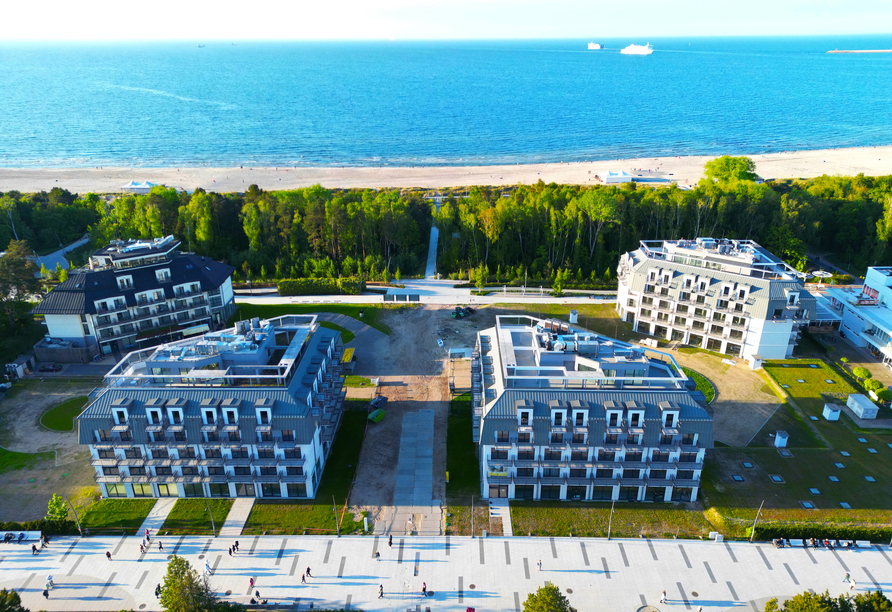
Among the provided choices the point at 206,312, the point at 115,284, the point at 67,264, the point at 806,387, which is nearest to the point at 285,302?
the point at 206,312

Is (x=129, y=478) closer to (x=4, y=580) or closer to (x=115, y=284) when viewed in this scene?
(x=4, y=580)

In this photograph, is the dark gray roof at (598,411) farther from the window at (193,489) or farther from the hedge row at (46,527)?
the hedge row at (46,527)

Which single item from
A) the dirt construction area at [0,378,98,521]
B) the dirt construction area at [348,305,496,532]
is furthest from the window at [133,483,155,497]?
the dirt construction area at [348,305,496,532]

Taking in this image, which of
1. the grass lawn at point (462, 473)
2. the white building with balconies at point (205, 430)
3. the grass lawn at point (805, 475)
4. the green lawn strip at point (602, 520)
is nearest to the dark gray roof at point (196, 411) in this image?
the white building with balconies at point (205, 430)

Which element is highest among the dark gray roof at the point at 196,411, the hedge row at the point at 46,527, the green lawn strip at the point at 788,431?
the dark gray roof at the point at 196,411

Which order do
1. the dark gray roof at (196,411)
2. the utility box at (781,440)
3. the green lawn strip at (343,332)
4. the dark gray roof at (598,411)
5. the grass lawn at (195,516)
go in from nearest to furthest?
the grass lawn at (195,516) < the dark gray roof at (598,411) < the dark gray roof at (196,411) < the utility box at (781,440) < the green lawn strip at (343,332)

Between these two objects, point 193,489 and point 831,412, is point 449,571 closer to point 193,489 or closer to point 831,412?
point 193,489

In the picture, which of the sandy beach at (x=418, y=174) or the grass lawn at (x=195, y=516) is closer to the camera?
the grass lawn at (x=195, y=516)

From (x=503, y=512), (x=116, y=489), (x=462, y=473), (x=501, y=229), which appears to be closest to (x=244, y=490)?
(x=116, y=489)

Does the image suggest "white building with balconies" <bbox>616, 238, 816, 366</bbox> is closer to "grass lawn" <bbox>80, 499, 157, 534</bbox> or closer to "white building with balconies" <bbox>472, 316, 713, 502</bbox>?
"white building with balconies" <bbox>472, 316, 713, 502</bbox>
